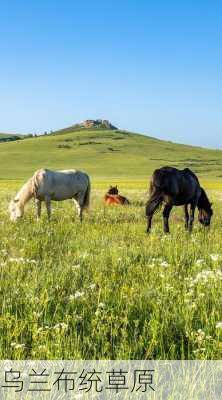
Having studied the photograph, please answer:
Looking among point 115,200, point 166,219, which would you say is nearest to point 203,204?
point 166,219

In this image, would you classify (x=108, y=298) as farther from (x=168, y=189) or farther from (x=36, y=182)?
(x=36, y=182)

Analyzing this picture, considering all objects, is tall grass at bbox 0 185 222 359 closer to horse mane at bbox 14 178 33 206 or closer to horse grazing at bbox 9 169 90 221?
horse grazing at bbox 9 169 90 221

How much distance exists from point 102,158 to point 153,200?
478 ft

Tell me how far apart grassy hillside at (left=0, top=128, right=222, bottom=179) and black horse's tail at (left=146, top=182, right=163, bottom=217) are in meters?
102

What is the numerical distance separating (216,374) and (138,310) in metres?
1.97

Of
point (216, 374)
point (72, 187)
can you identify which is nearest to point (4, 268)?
point (216, 374)

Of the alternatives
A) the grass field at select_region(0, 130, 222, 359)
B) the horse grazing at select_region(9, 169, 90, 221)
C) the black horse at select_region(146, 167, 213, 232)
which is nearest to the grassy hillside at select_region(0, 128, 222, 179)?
the horse grazing at select_region(9, 169, 90, 221)

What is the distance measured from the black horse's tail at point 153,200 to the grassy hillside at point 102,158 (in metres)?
102

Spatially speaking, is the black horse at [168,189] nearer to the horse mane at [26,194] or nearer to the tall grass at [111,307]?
the tall grass at [111,307]

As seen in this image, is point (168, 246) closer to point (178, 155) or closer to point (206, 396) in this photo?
point (206, 396)

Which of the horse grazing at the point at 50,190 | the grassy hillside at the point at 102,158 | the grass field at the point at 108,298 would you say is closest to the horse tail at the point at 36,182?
the horse grazing at the point at 50,190

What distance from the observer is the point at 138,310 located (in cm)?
647

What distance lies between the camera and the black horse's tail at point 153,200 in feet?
54.6

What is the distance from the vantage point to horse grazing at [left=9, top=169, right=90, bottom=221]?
19.7 meters
